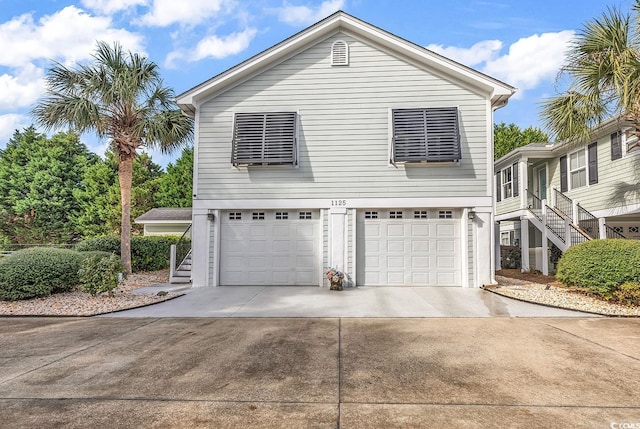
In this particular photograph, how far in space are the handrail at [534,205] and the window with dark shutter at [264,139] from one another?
9918 mm

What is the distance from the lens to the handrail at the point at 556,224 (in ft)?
41.0

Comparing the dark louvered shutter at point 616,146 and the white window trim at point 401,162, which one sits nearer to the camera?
the white window trim at point 401,162

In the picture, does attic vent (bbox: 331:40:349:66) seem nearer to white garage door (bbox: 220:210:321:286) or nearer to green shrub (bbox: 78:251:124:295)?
white garage door (bbox: 220:210:321:286)

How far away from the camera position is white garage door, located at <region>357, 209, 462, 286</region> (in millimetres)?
10133

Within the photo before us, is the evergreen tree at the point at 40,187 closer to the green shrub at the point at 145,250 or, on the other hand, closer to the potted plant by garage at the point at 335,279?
the green shrub at the point at 145,250

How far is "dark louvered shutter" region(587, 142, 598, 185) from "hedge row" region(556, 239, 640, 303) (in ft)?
Answer: 20.1

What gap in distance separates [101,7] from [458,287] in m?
13.8

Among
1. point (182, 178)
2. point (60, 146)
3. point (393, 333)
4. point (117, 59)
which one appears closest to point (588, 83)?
point (393, 333)

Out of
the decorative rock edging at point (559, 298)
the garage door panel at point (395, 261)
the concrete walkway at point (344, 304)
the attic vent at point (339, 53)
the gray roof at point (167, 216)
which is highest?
the attic vent at point (339, 53)

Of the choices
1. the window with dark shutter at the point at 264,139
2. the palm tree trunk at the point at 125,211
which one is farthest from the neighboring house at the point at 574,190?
the palm tree trunk at the point at 125,211

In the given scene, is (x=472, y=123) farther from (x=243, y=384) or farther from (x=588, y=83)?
(x=243, y=384)

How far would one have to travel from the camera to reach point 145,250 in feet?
43.8

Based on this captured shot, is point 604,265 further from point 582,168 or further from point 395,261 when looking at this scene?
point 582,168

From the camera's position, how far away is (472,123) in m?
10.2
